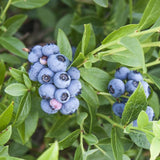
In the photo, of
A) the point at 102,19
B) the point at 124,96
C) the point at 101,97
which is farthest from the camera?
the point at 102,19

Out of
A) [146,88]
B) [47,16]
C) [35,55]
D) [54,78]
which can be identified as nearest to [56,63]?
[54,78]

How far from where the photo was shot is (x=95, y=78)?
2064 mm

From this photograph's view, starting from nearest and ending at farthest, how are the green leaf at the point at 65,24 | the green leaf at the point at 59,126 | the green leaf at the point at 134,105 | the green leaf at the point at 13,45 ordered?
1. the green leaf at the point at 134,105
2. the green leaf at the point at 13,45
3. the green leaf at the point at 59,126
4. the green leaf at the point at 65,24

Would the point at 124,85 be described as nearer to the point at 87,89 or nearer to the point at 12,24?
the point at 87,89

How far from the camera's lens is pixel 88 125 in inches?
89.6

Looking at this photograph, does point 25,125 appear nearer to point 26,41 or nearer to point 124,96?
point 124,96

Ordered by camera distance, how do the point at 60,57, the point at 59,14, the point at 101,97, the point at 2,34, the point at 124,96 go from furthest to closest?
the point at 59,14 → the point at 2,34 → the point at 101,97 → the point at 124,96 → the point at 60,57

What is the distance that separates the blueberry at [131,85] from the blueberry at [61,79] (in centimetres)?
49

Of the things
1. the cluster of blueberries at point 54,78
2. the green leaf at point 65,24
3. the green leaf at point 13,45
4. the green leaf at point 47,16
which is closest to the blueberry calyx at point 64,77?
the cluster of blueberries at point 54,78

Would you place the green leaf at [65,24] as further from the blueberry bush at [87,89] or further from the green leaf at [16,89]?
the green leaf at [16,89]

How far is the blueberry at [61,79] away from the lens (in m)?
1.73

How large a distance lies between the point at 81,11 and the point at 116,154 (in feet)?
7.08

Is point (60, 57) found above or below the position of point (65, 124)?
above

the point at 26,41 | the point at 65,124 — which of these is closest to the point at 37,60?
the point at 65,124
